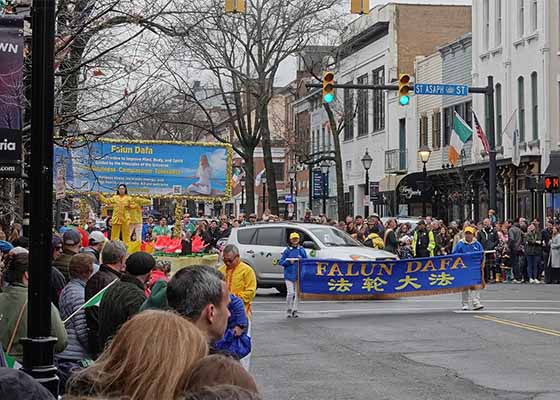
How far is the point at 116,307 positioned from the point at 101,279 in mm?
1358

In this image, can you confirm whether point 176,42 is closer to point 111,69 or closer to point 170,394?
point 111,69

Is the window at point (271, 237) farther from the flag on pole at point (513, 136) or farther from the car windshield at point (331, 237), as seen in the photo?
the flag on pole at point (513, 136)

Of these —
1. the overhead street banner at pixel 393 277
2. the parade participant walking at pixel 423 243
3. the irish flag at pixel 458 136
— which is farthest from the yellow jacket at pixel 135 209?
the irish flag at pixel 458 136

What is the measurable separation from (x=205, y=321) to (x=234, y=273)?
20.3 feet

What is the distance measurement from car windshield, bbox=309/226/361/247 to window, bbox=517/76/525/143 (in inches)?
653

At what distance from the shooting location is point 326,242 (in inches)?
991

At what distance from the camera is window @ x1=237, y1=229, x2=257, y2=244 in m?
26.6

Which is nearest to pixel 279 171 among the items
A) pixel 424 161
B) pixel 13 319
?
pixel 424 161

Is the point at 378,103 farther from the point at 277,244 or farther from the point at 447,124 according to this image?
the point at 277,244

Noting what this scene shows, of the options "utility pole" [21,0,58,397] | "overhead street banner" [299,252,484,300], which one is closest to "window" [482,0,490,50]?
"overhead street banner" [299,252,484,300]

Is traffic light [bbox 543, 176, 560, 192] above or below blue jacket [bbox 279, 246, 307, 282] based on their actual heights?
above

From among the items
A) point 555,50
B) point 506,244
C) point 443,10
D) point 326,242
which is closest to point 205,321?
point 326,242

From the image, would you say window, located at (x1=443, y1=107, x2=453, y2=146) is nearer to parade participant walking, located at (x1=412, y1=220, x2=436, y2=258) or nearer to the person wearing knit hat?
parade participant walking, located at (x1=412, y1=220, x2=436, y2=258)

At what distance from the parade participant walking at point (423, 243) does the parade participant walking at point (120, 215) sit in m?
Answer: 10.9
